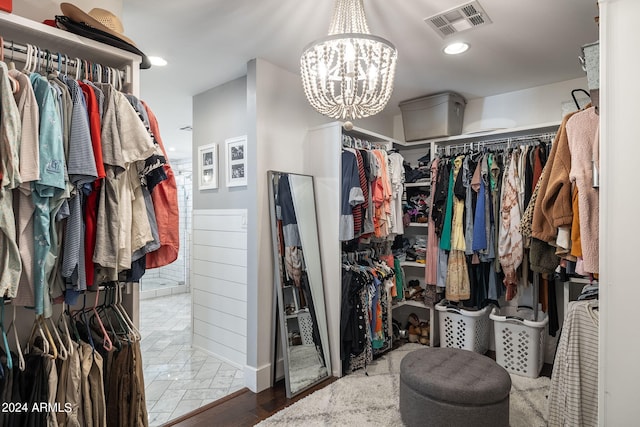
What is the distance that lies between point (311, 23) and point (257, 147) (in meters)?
0.90

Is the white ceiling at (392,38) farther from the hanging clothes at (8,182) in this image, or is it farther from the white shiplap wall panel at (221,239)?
the white shiplap wall panel at (221,239)

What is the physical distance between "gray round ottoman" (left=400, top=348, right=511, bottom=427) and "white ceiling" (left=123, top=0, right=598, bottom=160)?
6.56ft

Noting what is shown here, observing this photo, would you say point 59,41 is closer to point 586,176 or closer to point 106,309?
point 106,309

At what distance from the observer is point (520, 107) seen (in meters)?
3.28

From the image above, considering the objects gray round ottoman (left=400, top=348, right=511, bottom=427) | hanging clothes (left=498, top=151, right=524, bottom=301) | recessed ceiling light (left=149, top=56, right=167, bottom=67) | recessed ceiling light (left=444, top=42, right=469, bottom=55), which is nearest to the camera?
gray round ottoman (left=400, top=348, right=511, bottom=427)

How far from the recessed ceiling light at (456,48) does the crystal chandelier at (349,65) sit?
100cm

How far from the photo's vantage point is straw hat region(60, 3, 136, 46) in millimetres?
1396

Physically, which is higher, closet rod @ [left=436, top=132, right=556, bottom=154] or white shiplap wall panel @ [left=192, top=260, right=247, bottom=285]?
closet rod @ [left=436, top=132, right=556, bottom=154]

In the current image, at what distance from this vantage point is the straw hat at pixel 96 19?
1396 millimetres

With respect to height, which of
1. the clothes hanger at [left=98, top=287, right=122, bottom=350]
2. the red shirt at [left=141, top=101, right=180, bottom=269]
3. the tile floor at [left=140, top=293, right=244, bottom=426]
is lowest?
the tile floor at [left=140, top=293, right=244, bottom=426]

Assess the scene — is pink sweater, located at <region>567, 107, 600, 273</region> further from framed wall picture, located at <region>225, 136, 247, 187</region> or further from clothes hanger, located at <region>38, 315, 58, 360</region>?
framed wall picture, located at <region>225, 136, 247, 187</region>

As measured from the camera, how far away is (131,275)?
1.50m

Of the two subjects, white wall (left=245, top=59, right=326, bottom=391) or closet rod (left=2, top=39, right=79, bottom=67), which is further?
white wall (left=245, top=59, right=326, bottom=391)

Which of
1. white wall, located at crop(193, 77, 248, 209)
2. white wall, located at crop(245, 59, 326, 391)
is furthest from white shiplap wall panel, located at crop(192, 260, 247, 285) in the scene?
white wall, located at crop(193, 77, 248, 209)
